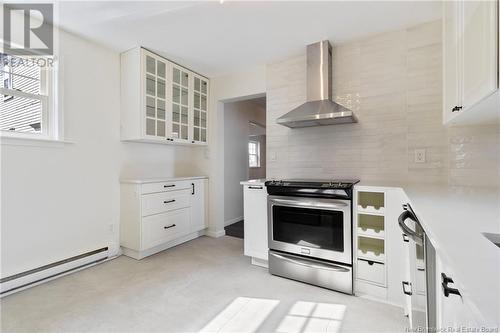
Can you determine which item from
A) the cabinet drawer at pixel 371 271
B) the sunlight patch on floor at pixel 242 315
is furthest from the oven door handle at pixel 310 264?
the sunlight patch on floor at pixel 242 315

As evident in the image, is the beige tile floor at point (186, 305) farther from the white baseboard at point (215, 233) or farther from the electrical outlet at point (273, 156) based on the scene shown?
the electrical outlet at point (273, 156)

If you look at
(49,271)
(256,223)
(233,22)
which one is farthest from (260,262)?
(233,22)

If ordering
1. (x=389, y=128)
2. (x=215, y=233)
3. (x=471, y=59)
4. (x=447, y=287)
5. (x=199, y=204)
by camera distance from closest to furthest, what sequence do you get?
(x=447, y=287) → (x=471, y=59) → (x=389, y=128) → (x=199, y=204) → (x=215, y=233)

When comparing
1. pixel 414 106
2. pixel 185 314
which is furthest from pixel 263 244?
pixel 414 106

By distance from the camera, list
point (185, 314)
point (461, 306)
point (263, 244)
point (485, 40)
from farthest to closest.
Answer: point (263, 244), point (185, 314), point (485, 40), point (461, 306)

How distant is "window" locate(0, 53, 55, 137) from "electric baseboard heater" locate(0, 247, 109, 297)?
1238 mm

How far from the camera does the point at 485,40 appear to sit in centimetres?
97

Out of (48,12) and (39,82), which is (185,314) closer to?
(39,82)

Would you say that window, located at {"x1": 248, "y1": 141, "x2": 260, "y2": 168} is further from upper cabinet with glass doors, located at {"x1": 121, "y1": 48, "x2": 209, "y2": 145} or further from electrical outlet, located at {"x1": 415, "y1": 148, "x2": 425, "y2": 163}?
electrical outlet, located at {"x1": 415, "y1": 148, "x2": 425, "y2": 163}

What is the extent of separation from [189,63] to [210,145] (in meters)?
1.20

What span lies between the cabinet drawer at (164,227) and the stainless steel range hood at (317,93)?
180 cm

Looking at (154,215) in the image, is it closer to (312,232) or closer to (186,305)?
(186,305)

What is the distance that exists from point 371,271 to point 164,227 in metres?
2.29

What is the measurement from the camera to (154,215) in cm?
282
